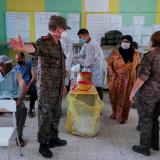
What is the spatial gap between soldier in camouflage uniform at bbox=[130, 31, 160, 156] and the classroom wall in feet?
10.0

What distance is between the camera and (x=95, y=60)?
4.38 metres

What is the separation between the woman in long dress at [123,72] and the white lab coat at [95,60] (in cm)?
40

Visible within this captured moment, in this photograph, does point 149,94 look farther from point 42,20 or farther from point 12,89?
point 42,20

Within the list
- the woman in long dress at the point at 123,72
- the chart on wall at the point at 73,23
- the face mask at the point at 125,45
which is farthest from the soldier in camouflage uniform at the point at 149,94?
the chart on wall at the point at 73,23

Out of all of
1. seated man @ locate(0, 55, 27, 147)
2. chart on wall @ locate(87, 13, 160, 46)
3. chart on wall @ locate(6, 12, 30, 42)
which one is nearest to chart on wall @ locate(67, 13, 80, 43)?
chart on wall @ locate(87, 13, 160, 46)

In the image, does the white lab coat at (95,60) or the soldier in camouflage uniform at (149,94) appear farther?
the white lab coat at (95,60)

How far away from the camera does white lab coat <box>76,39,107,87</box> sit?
432 centimetres

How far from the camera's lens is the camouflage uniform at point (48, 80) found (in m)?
2.72

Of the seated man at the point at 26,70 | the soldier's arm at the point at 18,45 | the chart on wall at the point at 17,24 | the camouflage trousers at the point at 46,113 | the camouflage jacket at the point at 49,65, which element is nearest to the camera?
the soldier's arm at the point at 18,45

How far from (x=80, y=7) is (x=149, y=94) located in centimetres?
337

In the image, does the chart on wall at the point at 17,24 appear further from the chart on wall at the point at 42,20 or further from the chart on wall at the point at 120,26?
the chart on wall at the point at 120,26

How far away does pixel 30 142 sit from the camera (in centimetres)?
330

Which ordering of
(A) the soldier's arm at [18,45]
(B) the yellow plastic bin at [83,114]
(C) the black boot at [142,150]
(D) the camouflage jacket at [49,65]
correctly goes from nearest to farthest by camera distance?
(A) the soldier's arm at [18,45] → (D) the camouflage jacket at [49,65] → (C) the black boot at [142,150] → (B) the yellow plastic bin at [83,114]

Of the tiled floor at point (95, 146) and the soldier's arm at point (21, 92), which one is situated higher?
the soldier's arm at point (21, 92)
